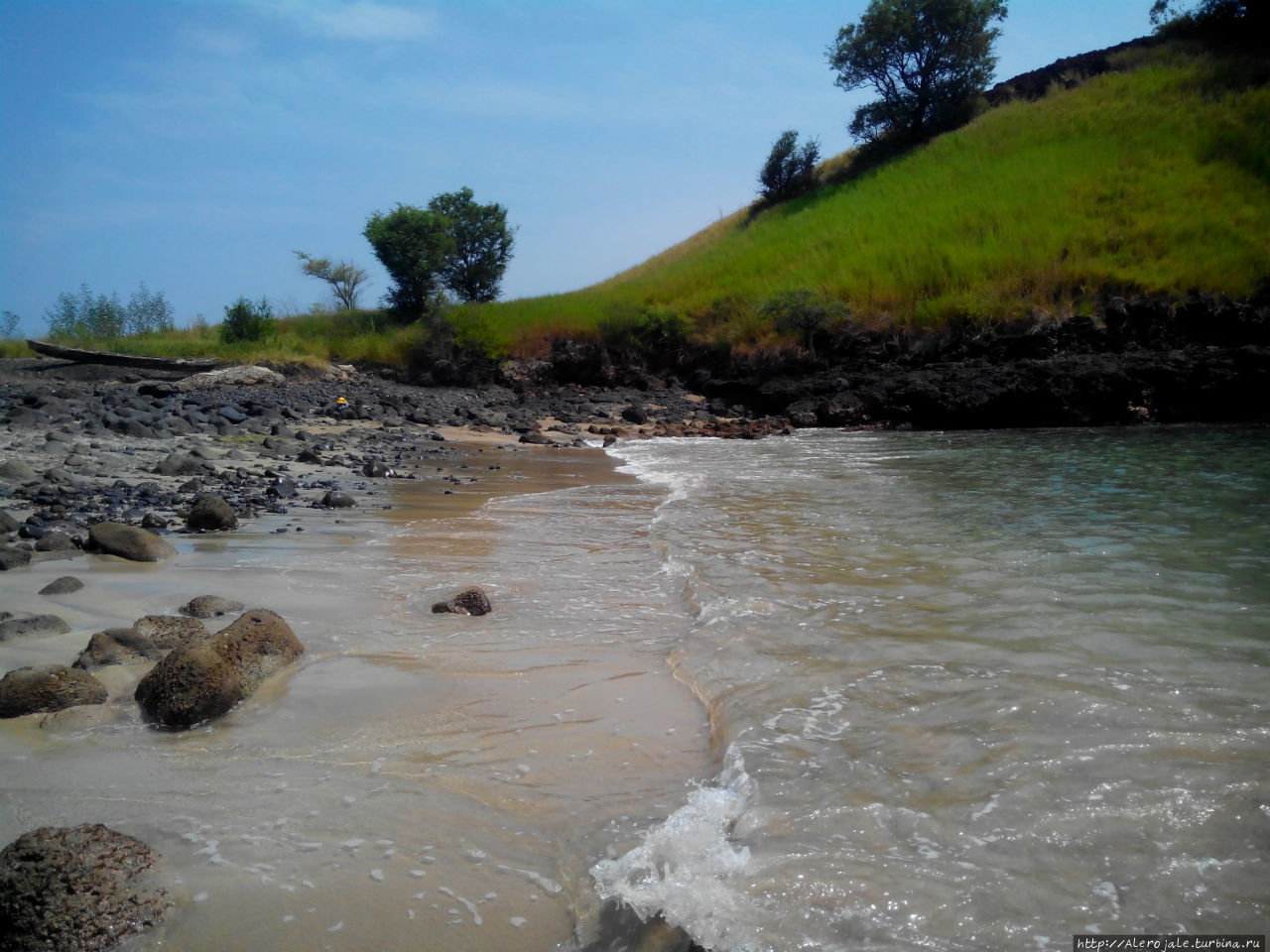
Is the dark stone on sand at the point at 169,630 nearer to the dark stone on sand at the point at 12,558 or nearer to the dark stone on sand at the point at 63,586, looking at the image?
the dark stone on sand at the point at 63,586

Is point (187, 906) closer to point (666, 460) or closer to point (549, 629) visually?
point (549, 629)

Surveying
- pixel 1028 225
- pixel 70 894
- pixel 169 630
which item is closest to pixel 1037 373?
pixel 1028 225

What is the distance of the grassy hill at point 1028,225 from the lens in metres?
18.9

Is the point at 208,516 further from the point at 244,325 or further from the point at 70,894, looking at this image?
the point at 244,325

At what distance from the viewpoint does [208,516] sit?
18.2 feet

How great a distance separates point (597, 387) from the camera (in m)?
23.2

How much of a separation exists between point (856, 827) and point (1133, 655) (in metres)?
1.98

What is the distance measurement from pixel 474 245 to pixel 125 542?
34194 millimetres

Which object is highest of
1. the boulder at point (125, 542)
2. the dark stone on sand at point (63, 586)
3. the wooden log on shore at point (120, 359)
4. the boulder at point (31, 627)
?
the wooden log on shore at point (120, 359)

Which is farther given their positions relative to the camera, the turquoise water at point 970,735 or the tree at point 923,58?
the tree at point 923,58

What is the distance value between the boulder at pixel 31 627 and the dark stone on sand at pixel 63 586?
0.49 m

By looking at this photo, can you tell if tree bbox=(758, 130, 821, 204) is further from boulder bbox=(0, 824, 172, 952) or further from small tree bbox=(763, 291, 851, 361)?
boulder bbox=(0, 824, 172, 952)

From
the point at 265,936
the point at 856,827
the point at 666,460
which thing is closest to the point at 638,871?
the point at 856,827

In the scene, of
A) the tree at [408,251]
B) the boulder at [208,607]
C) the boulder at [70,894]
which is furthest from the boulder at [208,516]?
the tree at [408,251]
